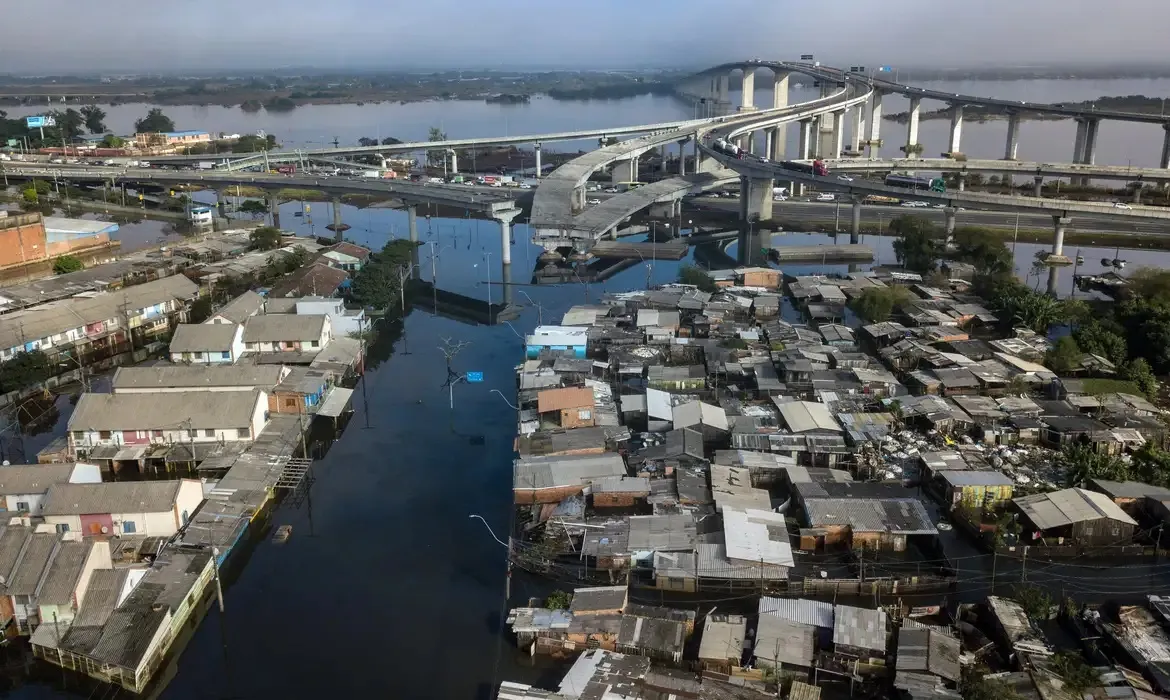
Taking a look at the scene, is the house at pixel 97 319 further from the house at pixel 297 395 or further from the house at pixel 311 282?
the house at pixel 297 395

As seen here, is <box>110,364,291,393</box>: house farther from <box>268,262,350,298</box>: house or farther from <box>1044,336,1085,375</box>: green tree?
<box>1044,336,1085,375</box>: green tree

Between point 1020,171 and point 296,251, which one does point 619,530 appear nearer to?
point 296,251

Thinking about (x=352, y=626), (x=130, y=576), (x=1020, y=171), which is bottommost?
(x=352, y=626)

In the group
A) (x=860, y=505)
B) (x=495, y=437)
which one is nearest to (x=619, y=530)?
(x=860, y=505)

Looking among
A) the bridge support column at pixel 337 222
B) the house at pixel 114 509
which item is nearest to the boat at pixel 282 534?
the house at pixel 114 509

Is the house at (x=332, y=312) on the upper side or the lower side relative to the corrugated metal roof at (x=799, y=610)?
upper

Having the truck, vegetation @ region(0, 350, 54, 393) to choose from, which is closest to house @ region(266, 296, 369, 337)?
vegetation @ region(0, 350, 54, 393)
